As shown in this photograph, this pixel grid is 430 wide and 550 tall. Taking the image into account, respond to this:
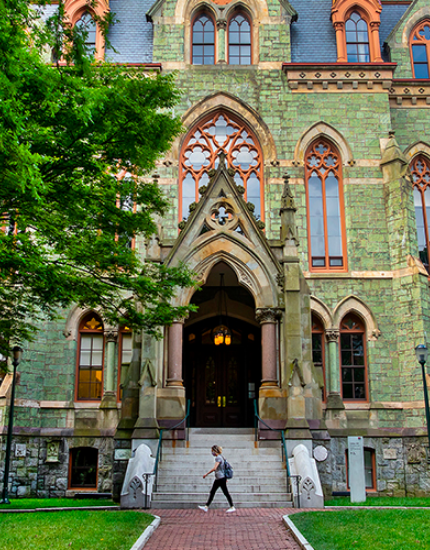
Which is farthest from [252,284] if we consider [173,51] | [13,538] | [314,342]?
[173,51]

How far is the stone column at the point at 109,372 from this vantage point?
19.1 meters

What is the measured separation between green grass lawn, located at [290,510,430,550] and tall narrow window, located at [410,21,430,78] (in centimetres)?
1695

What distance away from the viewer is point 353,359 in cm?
1983

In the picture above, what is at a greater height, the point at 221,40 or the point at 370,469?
the point at 221,40

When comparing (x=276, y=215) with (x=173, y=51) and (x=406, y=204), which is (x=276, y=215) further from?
(x=173, y=51)

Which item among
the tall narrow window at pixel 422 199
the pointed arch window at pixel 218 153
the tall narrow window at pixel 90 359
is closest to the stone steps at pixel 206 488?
the tall narrow window at pixel 90 359

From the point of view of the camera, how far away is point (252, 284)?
15844mm

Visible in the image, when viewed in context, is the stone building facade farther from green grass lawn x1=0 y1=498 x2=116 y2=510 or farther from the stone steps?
green grass lawn x1=0 y1=498 x2=116 y2=510

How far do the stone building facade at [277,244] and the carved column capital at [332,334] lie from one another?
0.06m

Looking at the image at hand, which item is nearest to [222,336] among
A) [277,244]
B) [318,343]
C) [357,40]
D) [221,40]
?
[277,244]

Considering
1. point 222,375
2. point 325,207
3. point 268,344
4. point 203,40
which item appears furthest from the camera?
point 203,40

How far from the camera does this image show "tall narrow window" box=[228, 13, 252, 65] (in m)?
22.5

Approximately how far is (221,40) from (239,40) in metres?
0.80

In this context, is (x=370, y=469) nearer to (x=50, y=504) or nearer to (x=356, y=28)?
(x=50, y=504)
